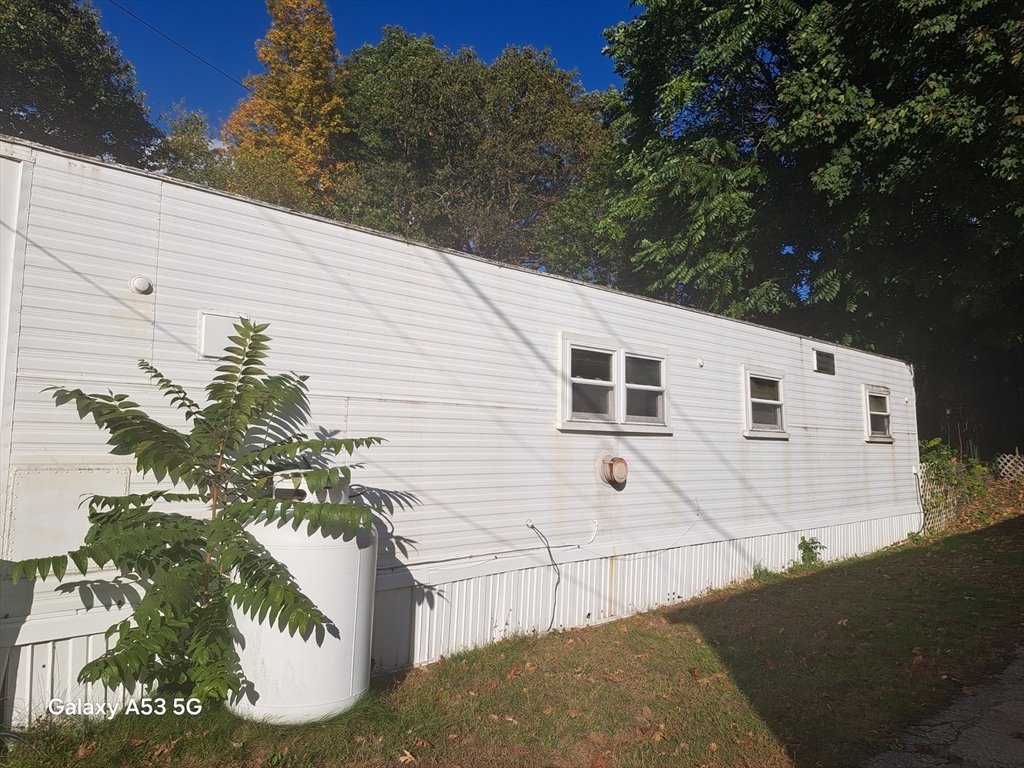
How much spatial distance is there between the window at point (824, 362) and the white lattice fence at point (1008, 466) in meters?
9.44

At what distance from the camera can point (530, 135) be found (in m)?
21.5

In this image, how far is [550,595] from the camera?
22.1 feet

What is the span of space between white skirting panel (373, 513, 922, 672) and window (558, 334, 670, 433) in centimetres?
146

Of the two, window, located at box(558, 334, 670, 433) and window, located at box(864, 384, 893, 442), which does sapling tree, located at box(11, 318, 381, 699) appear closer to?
window, located at box(558, 334, 670, 433)

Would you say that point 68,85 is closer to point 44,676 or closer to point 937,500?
point 44,676

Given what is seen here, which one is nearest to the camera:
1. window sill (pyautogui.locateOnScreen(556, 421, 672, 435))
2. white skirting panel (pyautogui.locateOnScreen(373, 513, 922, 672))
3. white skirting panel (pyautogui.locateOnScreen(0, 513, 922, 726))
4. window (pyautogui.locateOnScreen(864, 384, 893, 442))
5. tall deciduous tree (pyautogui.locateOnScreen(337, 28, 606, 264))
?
white skirting panel (pyautogui.locateOnScreen(0, 513, 922, 726))

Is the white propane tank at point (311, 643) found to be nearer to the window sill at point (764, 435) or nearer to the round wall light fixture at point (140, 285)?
the round wall light fixture at point (140, 285)

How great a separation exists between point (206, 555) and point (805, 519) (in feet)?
28.3

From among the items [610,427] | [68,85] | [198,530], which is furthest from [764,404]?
[68,85]

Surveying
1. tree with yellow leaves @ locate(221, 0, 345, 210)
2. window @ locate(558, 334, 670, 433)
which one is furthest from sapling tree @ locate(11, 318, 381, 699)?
tree with yellow leaves @ locate(221, 0, 345, 210)

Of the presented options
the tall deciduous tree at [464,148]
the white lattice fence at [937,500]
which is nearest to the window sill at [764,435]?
the white lattice fence at [937,500]

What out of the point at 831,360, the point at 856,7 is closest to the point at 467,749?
the point at 831,360

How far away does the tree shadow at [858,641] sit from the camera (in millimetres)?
4656

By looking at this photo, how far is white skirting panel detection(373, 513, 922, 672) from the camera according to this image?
5.57 metres
